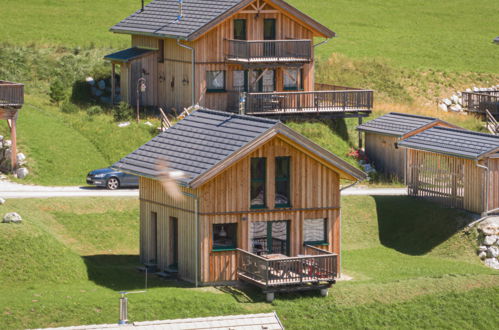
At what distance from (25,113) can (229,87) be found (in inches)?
438

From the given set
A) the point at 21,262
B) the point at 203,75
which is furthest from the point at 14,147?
the point at 21,262

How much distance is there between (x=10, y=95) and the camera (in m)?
62.1

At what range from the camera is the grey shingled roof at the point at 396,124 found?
214ft

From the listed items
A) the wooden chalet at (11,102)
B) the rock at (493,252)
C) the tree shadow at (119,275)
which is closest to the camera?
the tree shadow at (119,275)

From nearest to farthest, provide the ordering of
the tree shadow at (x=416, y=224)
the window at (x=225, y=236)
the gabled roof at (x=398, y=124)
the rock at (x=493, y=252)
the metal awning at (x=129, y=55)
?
the window at (x=225, y=236)
the rock at (x=493, y=252)
the tree shadow at (x=416, y=224)
the gabled roof at (x=398, y=124)
the metal awning at (x=129, y=55)

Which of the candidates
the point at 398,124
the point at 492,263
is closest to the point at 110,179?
the point at 398,124

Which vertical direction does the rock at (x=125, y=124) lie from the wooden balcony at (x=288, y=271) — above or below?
above

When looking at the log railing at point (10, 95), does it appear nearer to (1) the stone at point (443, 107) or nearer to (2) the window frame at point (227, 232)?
(2) the window frame at point (227, 232)

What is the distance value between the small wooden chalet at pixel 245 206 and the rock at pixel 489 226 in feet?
28.9

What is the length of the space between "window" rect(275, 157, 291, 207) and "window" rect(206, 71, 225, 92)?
23.3 meters

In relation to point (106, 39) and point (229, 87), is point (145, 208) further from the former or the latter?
point (106, 39)

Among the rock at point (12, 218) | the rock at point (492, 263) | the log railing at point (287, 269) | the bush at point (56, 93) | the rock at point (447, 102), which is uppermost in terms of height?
the bush at point (56, 93)

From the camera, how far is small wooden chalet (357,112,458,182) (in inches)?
2566

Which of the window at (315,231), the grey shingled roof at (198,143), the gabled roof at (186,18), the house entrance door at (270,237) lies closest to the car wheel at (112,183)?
the grey shingled roof at (198,143)
